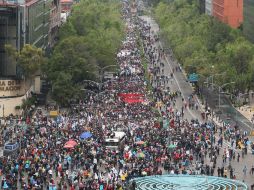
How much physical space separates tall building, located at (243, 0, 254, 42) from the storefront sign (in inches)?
2148

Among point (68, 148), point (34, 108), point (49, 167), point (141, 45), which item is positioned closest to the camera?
point (49, 167)

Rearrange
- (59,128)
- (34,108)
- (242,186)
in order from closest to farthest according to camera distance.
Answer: (242,186), (59,128), (34,108)

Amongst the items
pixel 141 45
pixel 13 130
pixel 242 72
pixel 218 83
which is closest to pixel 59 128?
pixel 13 130

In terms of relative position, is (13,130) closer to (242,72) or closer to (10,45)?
(10,45)

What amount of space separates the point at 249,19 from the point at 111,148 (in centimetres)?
7870

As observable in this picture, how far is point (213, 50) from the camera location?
5945 inches

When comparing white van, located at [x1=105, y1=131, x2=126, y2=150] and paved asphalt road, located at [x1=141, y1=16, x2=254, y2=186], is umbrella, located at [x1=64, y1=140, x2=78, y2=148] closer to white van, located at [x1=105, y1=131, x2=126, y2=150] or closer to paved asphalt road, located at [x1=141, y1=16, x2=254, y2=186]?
white van, located at [x1=105, y1=131, x2=126, y2=150]

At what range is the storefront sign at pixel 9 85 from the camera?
10412 cm

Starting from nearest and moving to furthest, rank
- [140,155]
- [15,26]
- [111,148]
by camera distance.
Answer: [140,155] < [111,148] < [15,26]

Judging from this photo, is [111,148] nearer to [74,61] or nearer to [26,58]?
[26,58]

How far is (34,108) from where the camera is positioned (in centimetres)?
10600

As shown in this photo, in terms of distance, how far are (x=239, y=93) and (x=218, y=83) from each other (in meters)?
3.10

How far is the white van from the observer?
7806 centimetres

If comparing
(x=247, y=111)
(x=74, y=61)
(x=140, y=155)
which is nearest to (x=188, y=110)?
(x=247, y=111)
